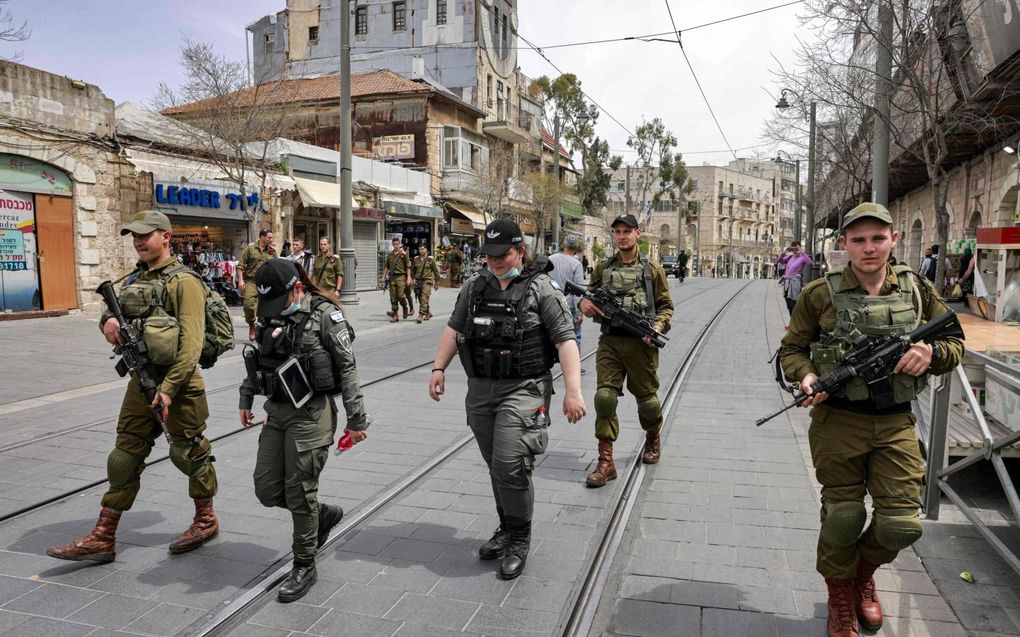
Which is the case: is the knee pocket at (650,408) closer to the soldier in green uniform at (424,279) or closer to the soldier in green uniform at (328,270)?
the soldier in green uniform at (328,270)

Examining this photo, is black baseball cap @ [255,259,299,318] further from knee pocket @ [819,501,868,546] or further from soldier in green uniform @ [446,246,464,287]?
soldier in green uniform @ [446,246,464,287]

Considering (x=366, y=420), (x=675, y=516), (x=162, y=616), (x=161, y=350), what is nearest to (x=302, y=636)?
(x=162, y=616)

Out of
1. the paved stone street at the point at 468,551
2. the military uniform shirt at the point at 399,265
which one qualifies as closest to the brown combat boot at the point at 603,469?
the paved stone street at the point at 468,551

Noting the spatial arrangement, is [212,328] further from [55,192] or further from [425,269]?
[55,192]

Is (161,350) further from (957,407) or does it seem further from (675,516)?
(957,407)

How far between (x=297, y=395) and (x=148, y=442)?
1.13 m

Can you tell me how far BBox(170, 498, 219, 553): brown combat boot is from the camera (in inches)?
152

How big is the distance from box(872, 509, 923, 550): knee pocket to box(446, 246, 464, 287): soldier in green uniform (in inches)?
945

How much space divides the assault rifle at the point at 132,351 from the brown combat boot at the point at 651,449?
11.5 ft

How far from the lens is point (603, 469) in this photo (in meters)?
5.09

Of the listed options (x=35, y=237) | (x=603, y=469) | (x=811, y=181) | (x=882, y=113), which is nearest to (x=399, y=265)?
(x=35, y=237)

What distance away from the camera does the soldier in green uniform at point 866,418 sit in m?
2.91

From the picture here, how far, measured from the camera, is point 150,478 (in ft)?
16.8

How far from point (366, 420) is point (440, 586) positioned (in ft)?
3.01
